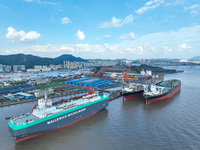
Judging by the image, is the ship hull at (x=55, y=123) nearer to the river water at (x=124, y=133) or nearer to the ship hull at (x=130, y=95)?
the river water at (x=124, y=133)

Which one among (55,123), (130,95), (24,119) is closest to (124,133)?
(55,123)

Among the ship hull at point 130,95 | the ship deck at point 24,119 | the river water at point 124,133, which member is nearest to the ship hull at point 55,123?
the river water at point 124,133

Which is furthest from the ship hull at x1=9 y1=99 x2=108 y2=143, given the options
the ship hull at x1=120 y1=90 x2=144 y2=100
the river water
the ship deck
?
the ship hull at x1=120 y1=90 x2=144 y2=100

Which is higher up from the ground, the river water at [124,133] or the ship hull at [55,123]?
the ship hull at [55,123]

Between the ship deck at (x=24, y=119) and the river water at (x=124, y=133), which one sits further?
the ship deck at (x=24, y=119)

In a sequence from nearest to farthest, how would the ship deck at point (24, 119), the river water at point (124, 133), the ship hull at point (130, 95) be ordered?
the river water at point (124, 133) → the ship deck at point (24, 119) → the ship hull at point (130, 95)

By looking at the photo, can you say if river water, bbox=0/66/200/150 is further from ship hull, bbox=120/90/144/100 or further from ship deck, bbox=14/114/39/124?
ship hull, bbox=120/90/144/100

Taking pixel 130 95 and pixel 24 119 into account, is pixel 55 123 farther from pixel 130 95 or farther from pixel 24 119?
pixel 130 95

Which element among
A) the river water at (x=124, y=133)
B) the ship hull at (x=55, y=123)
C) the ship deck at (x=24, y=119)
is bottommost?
the river water at (x=124, y=133)
